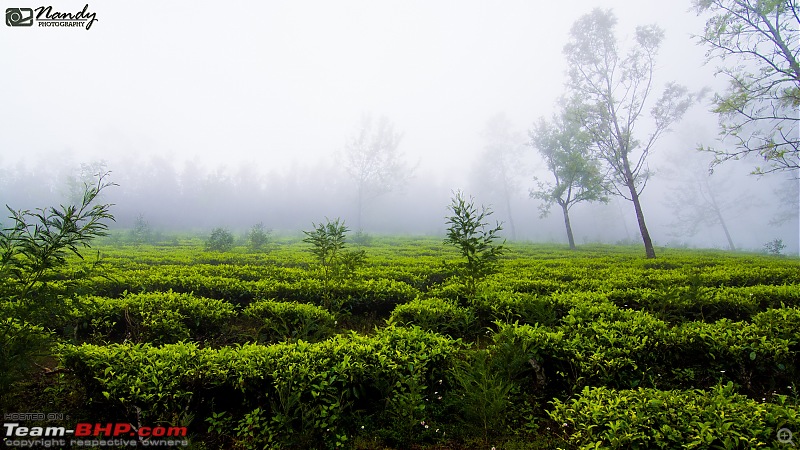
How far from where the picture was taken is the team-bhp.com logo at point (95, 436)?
322 centimetres

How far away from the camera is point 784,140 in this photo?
10.1 m

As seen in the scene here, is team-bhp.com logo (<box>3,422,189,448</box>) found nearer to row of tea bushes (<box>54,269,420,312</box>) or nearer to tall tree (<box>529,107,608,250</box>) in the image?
row of tea bushes (<box>54,269,420,312</box>)

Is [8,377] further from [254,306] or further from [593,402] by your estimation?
[593,402]

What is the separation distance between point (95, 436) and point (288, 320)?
2.90 m

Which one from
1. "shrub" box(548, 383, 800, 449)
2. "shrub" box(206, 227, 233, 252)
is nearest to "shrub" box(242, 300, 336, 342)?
"shrub" box(548, 383, 800, 449)

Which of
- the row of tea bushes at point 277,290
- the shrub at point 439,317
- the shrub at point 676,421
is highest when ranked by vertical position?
the row of tea bushes at point 277,290

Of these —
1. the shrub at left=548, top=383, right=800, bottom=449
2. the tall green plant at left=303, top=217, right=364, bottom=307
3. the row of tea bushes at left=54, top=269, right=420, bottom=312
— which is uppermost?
the tall green plant at left=303, top=217, right=364, bottom=307

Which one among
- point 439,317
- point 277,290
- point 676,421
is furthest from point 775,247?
point 277,290

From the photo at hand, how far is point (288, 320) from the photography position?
6020 mm
